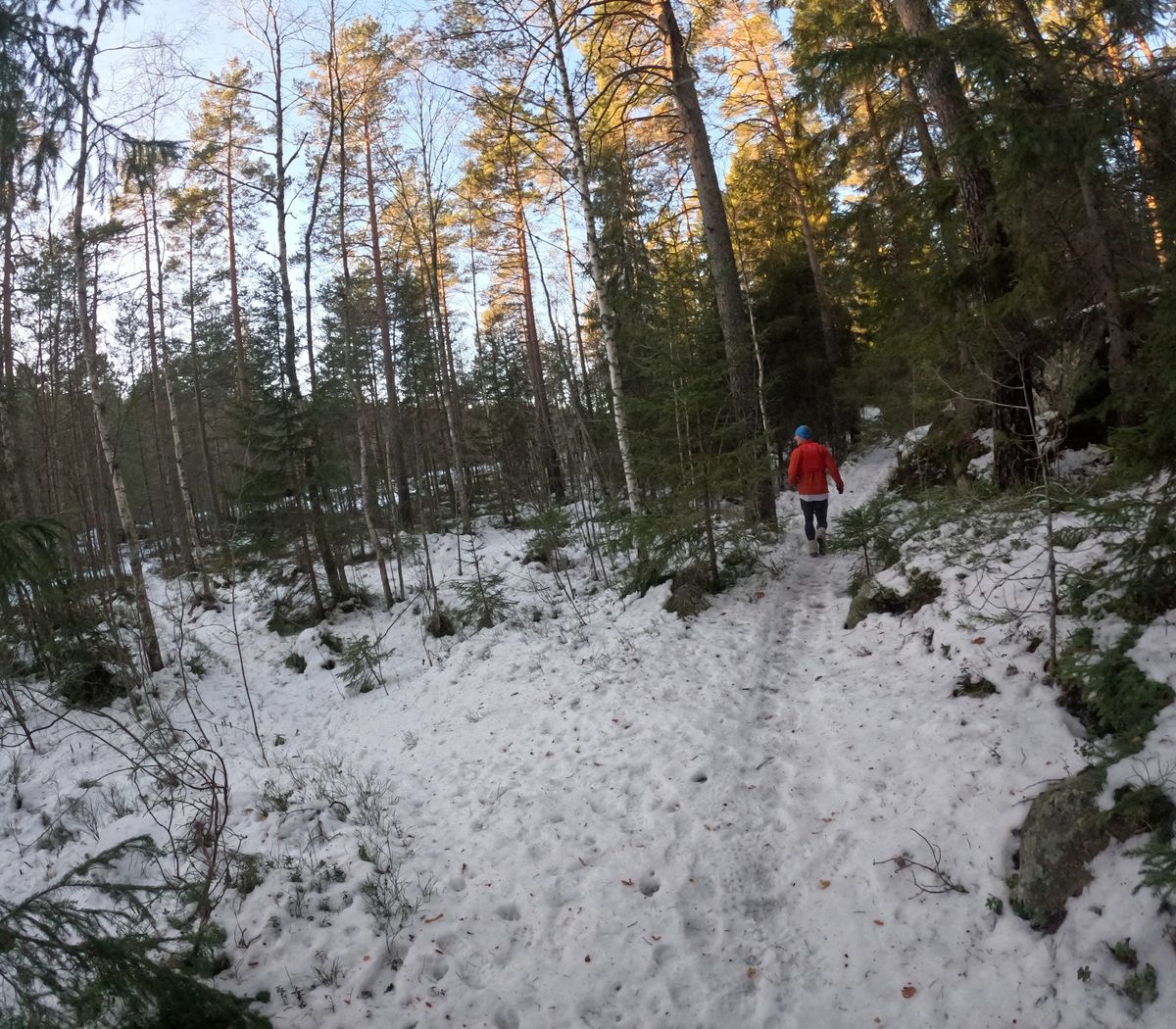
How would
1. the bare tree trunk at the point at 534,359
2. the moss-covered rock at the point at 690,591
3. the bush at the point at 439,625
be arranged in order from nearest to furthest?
the moss-covered rock at the point at 690,591 < the bush at the point at 439,625 < the bare tree trunk at the point at 534,359

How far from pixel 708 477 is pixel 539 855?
495 centimetres

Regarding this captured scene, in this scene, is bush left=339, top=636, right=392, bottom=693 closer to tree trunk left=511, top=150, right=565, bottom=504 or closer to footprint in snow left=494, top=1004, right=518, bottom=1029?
footprint in snow left=494, top=1004, right=518, bottom=1029

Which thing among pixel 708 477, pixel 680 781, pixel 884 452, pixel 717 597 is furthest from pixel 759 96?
pixel 680 781

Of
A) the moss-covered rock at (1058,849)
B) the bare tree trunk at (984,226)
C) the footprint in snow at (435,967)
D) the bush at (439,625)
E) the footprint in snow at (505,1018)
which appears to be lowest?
the footprint in snow at (505,1018)

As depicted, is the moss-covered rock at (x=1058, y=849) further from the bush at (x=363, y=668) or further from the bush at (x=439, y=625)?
the bush at (x=439, y=625)

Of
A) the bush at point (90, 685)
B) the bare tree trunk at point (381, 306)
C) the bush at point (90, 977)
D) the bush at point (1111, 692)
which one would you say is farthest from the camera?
the bare tree trunk at point (381, 306)

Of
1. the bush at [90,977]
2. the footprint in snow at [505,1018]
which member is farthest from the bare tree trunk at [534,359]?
the bush at [90,977]

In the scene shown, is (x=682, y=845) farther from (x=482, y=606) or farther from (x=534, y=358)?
(x=534, y=358)

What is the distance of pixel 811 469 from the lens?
29.0ft

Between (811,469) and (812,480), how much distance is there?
0.16 metres

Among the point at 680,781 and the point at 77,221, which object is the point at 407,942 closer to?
the point at 680,781

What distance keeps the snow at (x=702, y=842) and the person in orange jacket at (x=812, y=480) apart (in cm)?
204

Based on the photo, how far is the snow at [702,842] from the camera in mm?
2906

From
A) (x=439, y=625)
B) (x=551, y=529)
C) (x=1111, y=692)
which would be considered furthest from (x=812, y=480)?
(x=439, y=625)
